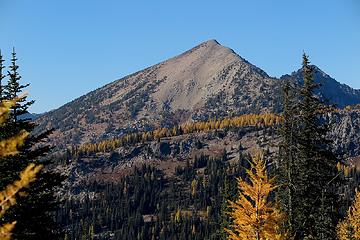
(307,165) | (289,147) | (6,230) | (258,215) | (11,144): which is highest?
(289,147)

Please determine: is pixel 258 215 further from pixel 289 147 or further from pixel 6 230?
pixel 6 230

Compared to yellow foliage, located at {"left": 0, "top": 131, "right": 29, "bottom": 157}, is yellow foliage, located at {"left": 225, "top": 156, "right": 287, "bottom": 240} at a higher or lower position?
lower

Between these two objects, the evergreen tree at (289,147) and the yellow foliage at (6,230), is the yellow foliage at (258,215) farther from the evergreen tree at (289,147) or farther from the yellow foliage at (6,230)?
the yellow foliage at (6,230)

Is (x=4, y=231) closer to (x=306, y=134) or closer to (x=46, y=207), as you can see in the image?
(x=46, y=207)

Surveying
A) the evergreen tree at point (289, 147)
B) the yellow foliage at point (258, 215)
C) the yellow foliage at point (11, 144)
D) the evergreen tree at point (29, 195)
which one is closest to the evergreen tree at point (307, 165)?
the evergreen tree at point (289, 147)

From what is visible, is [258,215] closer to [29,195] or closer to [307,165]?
[307,165]

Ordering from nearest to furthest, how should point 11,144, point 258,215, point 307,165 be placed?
point 11,144
point 258,215
point 307,165

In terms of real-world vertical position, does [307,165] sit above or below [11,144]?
below

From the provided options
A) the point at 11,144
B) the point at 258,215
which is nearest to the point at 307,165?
the point at 258,215

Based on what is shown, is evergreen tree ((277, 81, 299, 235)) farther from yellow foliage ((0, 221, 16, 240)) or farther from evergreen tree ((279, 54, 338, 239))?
yellow foliage ((0, 221, 16, 240))

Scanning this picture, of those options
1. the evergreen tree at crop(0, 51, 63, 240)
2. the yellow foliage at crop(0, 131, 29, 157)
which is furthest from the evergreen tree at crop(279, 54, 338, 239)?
the yellow foliage at crop(0, 131, 29, 157)

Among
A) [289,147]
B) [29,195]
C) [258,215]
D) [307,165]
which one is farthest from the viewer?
[307,165]

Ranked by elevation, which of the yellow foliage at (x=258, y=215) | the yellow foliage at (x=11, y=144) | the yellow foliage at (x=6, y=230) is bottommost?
the yellow foliage at (x=258, y=215)

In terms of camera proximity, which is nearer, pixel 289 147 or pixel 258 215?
pixel 258 215
